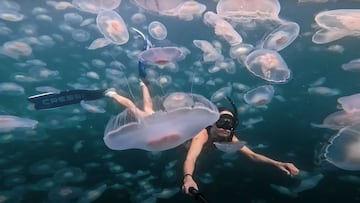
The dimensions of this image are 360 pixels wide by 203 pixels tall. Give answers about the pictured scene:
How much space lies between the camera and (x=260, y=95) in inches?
330

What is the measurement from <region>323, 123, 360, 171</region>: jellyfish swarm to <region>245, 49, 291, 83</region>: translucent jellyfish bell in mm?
2190

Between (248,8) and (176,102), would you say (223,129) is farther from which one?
(248,8)

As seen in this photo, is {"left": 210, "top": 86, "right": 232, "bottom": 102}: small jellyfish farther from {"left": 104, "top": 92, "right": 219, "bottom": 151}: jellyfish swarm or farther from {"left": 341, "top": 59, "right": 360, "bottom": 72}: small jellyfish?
{"left": 104, "top": 92, "right": 219, "bottom": 151}: jellyfish swarm

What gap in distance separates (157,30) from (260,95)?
3.10m

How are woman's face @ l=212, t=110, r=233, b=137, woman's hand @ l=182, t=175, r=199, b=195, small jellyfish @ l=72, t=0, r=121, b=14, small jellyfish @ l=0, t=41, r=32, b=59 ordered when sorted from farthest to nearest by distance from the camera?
small jellyfish @ l=0, t=41, r=32, b=59
small jellyfish @ l=72, t=0, r=121, b=14
woman's face @ l=212, t=110, r=233, b=137
woman's hand @ l=182, t=175, r=199, b=195

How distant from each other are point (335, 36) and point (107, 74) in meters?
5.94

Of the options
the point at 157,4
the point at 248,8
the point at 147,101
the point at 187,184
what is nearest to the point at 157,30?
the point at 157,4

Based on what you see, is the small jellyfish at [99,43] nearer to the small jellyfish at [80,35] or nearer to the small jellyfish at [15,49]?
the small jellyfish at [80,35]

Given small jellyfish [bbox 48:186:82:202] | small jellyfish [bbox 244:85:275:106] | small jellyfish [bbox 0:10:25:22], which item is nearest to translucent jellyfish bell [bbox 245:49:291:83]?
small jellyfish [bbox 244:85:275:106]

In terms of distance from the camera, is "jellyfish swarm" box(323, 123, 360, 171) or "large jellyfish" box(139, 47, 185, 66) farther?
"large jellyfish" box(139, 47, 185, 66)

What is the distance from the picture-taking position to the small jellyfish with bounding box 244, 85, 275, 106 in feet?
27.3

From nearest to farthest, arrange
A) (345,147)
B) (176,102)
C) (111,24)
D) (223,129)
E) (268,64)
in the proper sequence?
(176,102) → (223,129) → (345,147) → (268,64) → (111,24)

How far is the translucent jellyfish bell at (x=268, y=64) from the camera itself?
22.4 ft

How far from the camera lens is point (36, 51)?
8.85 meters
